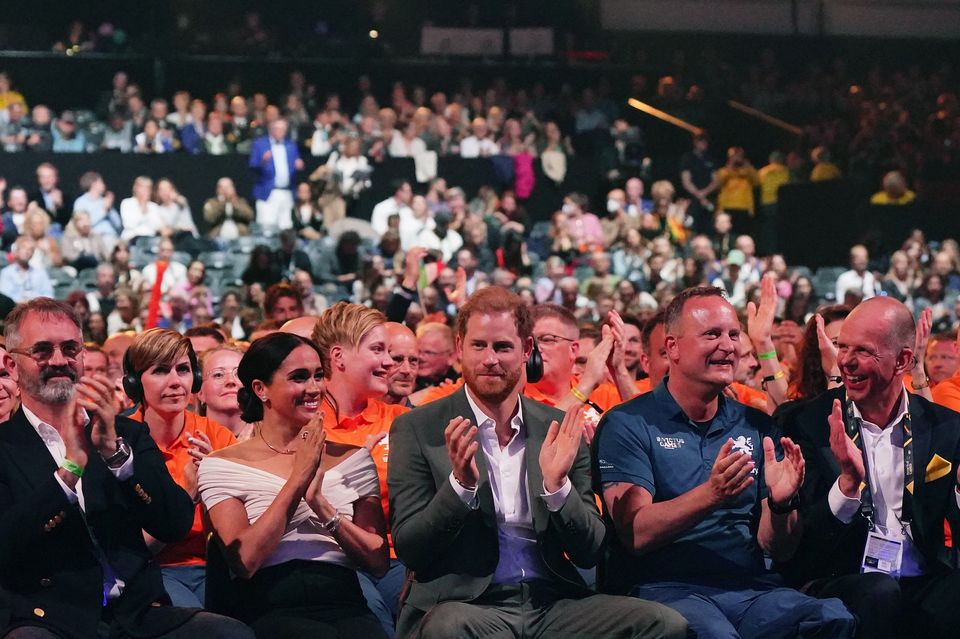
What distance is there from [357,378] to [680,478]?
130 centimetres

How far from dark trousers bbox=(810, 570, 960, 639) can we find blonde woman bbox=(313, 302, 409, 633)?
5.07 feet

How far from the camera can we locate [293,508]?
4.02 metres

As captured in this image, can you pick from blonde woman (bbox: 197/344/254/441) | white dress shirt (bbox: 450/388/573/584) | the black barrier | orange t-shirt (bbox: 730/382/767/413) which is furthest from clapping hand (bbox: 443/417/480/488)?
the black barrier

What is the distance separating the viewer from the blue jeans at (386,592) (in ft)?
15.2

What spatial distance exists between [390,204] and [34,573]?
12286 millimetres

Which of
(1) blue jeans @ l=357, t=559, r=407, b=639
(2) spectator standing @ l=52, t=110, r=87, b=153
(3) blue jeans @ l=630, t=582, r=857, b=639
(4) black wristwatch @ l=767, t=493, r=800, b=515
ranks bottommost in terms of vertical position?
(1) blue jeans @ l=357, t=559, r=407, b=639

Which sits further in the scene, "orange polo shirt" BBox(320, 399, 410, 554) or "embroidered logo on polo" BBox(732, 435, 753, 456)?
"orange polo shirt" BBox(320, 399, 410, 554)

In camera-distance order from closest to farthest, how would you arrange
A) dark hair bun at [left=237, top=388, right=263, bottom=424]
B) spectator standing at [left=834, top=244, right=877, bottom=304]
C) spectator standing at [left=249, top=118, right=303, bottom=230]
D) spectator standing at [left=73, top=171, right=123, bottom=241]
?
dark hair bun at [left=237, top=388, right=263, bottom=424] → spectator standing at [left=73, top=171, right=123, bottom=241] → spectator standing at [left=834, top=244, right=877, bottom=304] → spectator standing at [left=249, top=118, right=303, bottom=230]

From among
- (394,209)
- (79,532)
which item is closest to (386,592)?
(79,532)

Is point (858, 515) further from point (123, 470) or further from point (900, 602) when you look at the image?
point (123, 470)

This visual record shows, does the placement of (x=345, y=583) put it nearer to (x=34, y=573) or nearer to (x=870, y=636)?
(x=34, y=573)

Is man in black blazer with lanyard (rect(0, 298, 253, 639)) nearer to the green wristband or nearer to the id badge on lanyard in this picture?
the green wristband

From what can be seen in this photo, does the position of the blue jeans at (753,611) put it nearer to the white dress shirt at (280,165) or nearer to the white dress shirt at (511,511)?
the white dress shirt at (511,511)

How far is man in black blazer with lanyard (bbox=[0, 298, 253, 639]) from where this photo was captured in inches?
152
